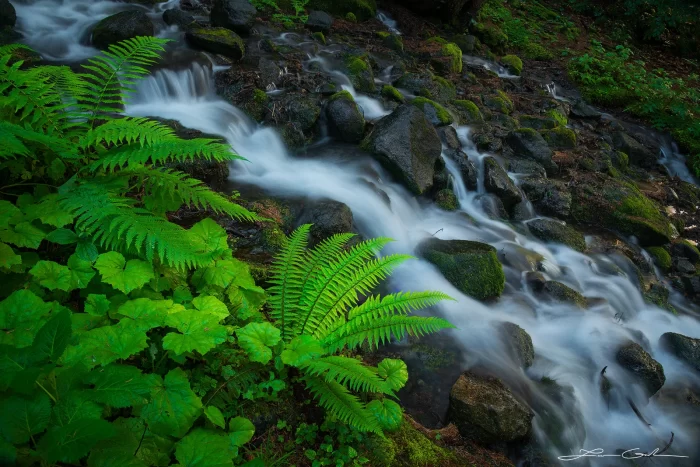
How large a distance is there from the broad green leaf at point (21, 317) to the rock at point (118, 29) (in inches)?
275

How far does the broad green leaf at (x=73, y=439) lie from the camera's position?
1.41 metres

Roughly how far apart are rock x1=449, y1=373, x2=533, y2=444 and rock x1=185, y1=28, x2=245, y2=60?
7.41 m

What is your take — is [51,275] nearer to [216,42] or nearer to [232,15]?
[216,42]

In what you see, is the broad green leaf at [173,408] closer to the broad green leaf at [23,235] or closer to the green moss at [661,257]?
the broad green leaf at [23,235]

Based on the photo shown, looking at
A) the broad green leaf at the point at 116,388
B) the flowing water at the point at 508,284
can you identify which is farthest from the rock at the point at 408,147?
the broad green leaf at the point at 116,388

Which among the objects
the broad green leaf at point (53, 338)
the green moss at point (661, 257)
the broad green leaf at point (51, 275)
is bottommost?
the green moss at point (661, 257)

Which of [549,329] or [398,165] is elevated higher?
[398,165]

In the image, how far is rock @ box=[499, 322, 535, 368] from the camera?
455cm

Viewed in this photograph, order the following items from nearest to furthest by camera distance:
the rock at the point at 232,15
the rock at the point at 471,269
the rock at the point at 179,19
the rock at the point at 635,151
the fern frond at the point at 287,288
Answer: the fern frond at the point at 287,288
the rock at the point at 471,269
the rock at the point at 179,19
the rock at the point at 232,15
the rock at the point at 635,151

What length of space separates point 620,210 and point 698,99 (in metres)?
9.32

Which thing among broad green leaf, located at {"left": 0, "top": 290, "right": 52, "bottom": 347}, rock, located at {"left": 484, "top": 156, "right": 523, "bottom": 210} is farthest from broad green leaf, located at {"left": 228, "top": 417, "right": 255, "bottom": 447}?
rock, located at {"left": 484, "top": 156, "right": 523, "bottom": 210}

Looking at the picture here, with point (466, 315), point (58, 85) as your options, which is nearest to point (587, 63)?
point (466, 315)

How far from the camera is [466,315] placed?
197 inches

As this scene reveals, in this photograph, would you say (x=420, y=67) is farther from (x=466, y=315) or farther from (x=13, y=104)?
(x=13, y=104)
